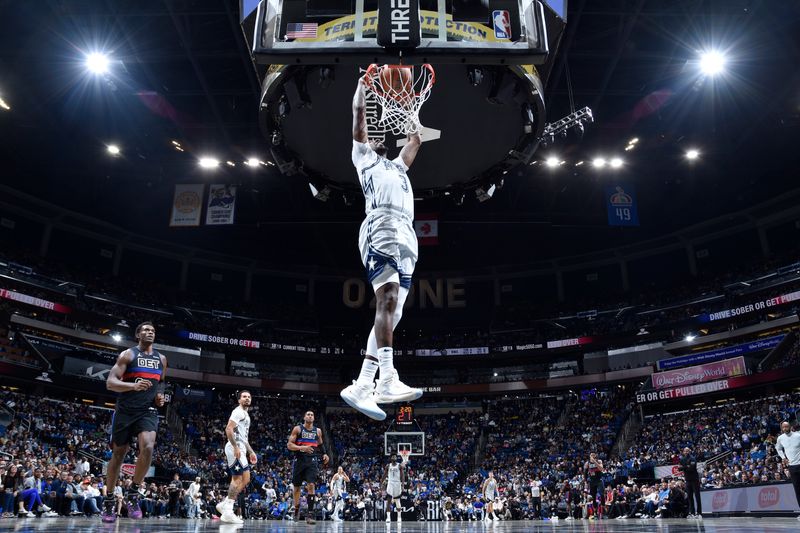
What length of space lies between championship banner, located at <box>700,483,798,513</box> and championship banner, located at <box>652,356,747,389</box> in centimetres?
1186

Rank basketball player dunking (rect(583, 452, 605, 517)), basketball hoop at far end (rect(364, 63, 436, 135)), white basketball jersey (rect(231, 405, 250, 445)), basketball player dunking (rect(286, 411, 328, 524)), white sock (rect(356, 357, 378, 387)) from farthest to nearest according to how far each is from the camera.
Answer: basketball player dunking (rect(583, 452, 605, 517)) → basketball player dunking (rect(286, 411, 328, 524)) → white basketball jersey (rect(231, 405, 250, 445)) → basketball hoop at far end (rect(364, 63, 436, 135)) → white sock (rect(356, 357, 378, 387))

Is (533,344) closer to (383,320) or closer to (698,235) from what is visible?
(698,235)

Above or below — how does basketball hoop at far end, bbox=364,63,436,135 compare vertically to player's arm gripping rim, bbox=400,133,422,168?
above

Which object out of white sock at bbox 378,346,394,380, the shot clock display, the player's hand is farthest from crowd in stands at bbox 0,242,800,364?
white sock at bbox 378,346,394,380

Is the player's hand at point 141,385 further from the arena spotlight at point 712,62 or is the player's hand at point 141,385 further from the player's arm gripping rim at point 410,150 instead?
the arena spotlight at point 712,62

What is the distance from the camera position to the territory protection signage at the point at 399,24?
570 centimetres

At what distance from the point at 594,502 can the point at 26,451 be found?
66.5ft

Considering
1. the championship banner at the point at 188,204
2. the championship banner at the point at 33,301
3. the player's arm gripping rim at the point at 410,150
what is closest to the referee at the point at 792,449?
the player's arm gripping rim at the point at 410,150

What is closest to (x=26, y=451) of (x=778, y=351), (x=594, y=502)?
(x=594, y=502)

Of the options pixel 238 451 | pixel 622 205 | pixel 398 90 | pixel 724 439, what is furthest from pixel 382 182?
pixel 724 439

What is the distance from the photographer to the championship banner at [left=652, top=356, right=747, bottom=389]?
95.1 feet

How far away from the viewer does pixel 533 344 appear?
1537 inches

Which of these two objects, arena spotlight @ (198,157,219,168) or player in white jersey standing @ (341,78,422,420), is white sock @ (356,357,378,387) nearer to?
player in white jersey standing @ (341,78,422,420)

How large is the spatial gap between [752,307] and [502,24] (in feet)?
104
